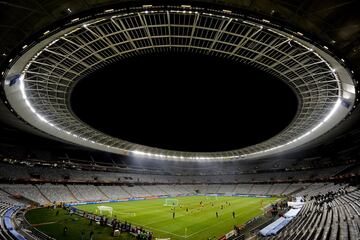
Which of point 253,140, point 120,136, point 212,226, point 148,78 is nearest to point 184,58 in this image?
point 148,78

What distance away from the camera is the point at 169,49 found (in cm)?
3017

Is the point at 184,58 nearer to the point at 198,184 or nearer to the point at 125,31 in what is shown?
the point at 125,31

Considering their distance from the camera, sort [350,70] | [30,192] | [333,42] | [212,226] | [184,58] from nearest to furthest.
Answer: [333,42] → [350,70] → [184,58] → [212,226] → [30,192]

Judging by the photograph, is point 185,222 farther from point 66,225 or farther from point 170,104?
point 170,104

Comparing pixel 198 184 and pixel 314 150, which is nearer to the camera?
pixel 314 150

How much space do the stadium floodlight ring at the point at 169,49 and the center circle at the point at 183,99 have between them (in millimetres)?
2217

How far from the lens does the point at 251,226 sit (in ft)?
109

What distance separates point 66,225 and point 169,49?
83.7 ft

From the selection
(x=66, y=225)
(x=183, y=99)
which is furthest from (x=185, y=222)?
(x=183, y=99)

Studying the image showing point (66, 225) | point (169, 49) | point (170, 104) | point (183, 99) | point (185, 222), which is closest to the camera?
point (169, 49)

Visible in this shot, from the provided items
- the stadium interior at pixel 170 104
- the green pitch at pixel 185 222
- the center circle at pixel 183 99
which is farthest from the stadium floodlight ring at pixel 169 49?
the green pitch at pixel 185 222

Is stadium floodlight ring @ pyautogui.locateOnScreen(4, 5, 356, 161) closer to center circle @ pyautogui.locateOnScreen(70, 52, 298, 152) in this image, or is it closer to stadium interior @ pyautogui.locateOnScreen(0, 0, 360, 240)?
stadium interior @ pyautogui.locateOnScreen(0, 0, 360, 240)

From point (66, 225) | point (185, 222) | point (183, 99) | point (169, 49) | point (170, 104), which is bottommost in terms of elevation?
point (185, 222)

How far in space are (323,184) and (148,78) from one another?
175 ft
